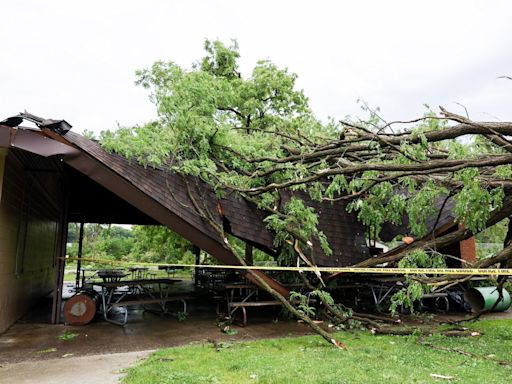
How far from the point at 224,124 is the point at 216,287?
13.7 ft

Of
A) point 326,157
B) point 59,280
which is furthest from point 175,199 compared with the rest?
point 59,280

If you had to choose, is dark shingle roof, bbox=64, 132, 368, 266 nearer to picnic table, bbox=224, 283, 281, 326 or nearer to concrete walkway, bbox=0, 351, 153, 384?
picnic table, bbox=224, 283, 281, 326

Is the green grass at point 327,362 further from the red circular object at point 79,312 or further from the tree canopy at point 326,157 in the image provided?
the red circular object at point 79,312

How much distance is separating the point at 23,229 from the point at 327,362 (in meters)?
6.51

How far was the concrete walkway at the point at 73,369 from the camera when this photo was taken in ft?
13.9

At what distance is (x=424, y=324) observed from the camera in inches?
311

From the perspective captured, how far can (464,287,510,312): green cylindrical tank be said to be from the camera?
9086 mm

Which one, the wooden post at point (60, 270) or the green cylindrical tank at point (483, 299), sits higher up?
the wooden post at point (60, 270)

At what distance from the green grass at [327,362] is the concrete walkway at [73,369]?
0.93ft

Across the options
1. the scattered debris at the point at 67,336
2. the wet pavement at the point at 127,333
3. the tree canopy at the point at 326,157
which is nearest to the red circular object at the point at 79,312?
the wet pavement at the point at 127,333

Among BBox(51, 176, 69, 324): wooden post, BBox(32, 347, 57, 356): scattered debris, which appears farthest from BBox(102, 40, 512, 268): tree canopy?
BBox(32, 347, 57, 356): scattered debris

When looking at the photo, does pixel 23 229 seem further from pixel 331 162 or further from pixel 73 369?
pixel 331 162

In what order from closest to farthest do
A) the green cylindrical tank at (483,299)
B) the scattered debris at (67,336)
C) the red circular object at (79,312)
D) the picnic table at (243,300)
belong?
the scattered debris at (67,336) → the red circular object at (79,312) → the picnic table at (243,300) → the green cylindrical tank at (483,299)

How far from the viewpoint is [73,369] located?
4645 mm
